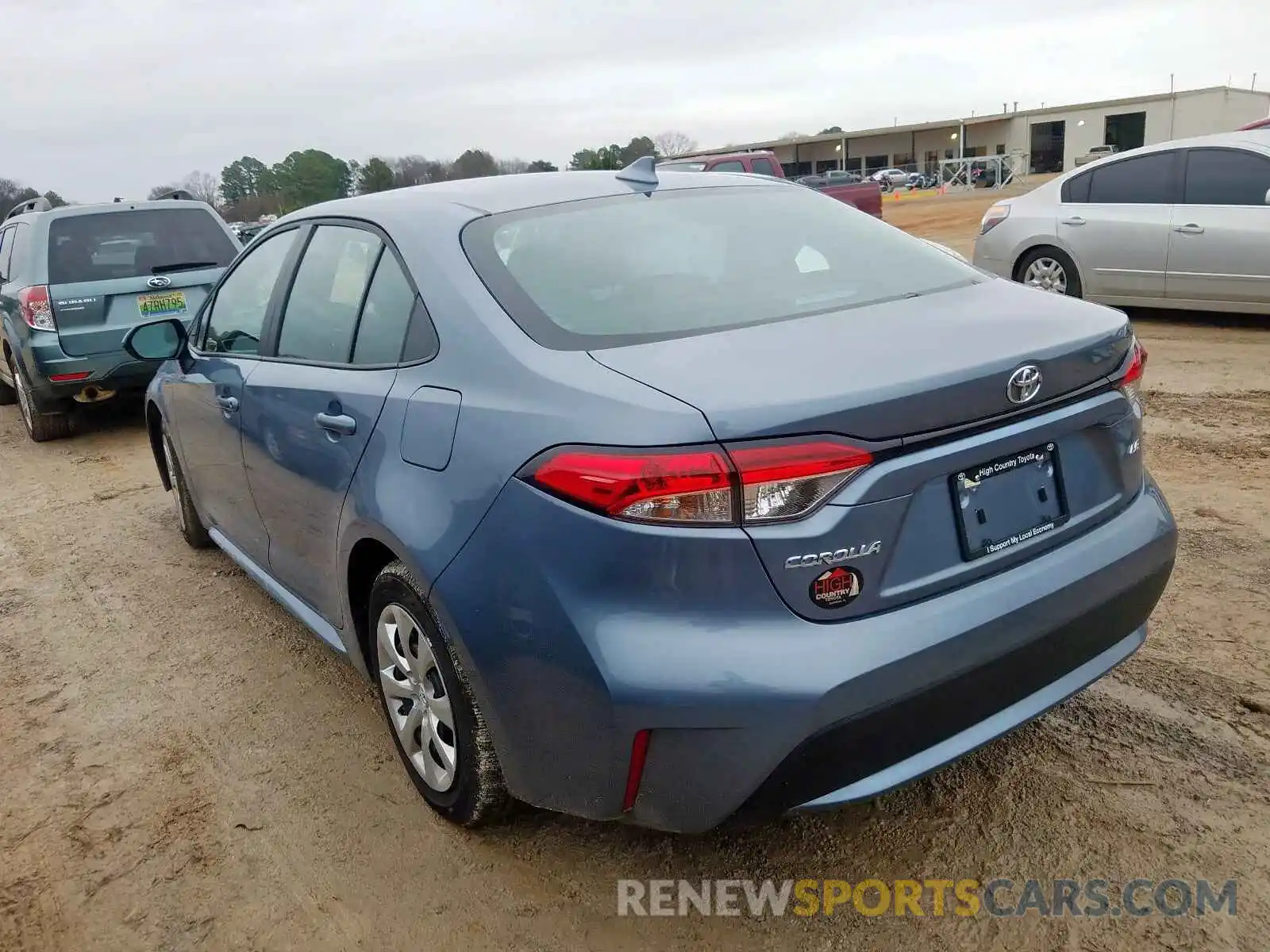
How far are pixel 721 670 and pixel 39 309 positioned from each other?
7.13m

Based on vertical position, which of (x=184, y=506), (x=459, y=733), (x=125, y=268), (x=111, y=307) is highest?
(x=125, y=268)

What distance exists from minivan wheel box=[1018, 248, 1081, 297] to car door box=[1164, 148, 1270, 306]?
809mm

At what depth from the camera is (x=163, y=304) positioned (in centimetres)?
751

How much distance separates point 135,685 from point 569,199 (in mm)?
2407

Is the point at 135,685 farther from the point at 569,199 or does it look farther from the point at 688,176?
the point at 688,176

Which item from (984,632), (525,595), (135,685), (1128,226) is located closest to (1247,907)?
(984,632)

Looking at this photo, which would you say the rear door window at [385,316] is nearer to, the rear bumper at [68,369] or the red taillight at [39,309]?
the rear bumper at [68,369]

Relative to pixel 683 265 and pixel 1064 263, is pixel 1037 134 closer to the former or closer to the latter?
Answer: pixel 1064 263

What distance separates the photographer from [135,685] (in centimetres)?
371

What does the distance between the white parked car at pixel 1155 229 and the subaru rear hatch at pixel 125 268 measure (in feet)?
21.2

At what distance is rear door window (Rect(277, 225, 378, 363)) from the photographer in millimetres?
2945

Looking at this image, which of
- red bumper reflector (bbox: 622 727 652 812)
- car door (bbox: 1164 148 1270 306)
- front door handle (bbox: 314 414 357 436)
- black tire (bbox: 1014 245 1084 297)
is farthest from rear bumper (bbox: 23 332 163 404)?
car door (bbox: 1164 148 1270 306)

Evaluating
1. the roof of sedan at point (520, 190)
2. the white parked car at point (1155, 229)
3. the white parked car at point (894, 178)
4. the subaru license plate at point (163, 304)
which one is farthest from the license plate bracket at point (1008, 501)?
the white parked car at point (894, 178)

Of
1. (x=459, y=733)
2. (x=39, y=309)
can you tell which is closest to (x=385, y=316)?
(x=459, y=733)
